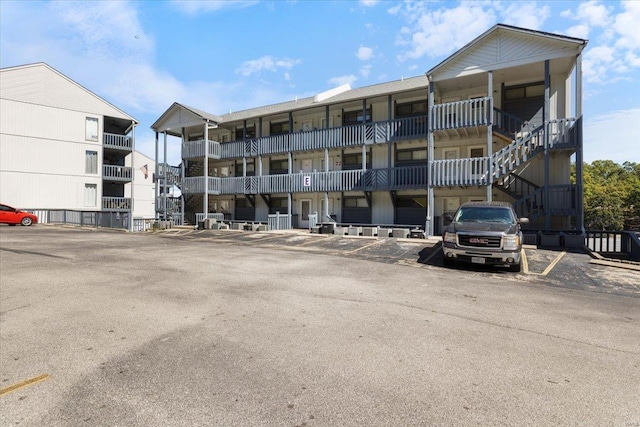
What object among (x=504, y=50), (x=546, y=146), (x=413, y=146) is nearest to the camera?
(x=546, y=146)

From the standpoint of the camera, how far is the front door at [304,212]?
1038 inches

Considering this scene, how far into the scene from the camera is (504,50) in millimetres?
16891

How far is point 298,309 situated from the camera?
5695 mm

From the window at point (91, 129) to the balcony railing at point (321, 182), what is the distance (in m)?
12.6

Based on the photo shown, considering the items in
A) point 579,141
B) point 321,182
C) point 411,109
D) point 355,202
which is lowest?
point 355,202

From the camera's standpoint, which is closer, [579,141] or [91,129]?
[579,141]

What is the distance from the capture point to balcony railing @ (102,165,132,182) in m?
32.5

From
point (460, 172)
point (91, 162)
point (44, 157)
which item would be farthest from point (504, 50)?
point (44, 157)

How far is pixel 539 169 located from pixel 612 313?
1442 cm

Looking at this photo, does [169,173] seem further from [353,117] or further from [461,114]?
[461,114]

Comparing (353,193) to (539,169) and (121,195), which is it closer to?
(539,169)

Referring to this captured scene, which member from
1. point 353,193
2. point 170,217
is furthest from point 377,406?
point 170,217

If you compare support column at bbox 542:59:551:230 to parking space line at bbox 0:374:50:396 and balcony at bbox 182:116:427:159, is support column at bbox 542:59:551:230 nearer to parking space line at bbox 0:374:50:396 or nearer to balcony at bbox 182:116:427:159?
balcony at bbox 182:116:427:159

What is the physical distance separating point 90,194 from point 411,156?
30.5 m
